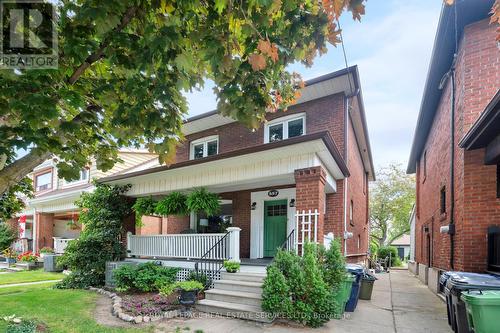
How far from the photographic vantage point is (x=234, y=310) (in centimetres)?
716

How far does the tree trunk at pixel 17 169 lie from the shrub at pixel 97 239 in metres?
7.66

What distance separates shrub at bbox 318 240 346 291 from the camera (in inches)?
275

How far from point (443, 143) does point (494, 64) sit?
147 inches

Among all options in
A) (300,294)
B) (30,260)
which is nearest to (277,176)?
(300,294)

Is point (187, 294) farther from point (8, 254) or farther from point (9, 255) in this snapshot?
point (8, 254)

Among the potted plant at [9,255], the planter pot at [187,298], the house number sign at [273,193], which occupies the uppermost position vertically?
the house number sign at [273,193]

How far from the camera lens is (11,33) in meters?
3.80

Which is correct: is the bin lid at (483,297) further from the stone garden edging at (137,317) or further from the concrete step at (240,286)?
the stone garden edging at (137,317)

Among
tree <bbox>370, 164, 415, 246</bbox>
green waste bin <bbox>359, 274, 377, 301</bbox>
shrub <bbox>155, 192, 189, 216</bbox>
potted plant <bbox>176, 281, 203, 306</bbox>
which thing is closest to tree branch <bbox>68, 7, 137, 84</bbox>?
potted plant <bbox>176, 281, 203, 306</bbox>

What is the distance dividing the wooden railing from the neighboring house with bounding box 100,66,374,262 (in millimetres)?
30

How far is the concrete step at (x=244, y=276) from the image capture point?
8.02m

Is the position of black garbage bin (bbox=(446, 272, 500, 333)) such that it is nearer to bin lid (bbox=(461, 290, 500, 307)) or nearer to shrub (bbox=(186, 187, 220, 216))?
bin lid (bbox=(461, 290, 500, 307))

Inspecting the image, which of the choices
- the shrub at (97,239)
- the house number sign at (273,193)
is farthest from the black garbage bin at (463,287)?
the shrub at (97,239)

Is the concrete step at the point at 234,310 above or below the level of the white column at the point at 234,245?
below
